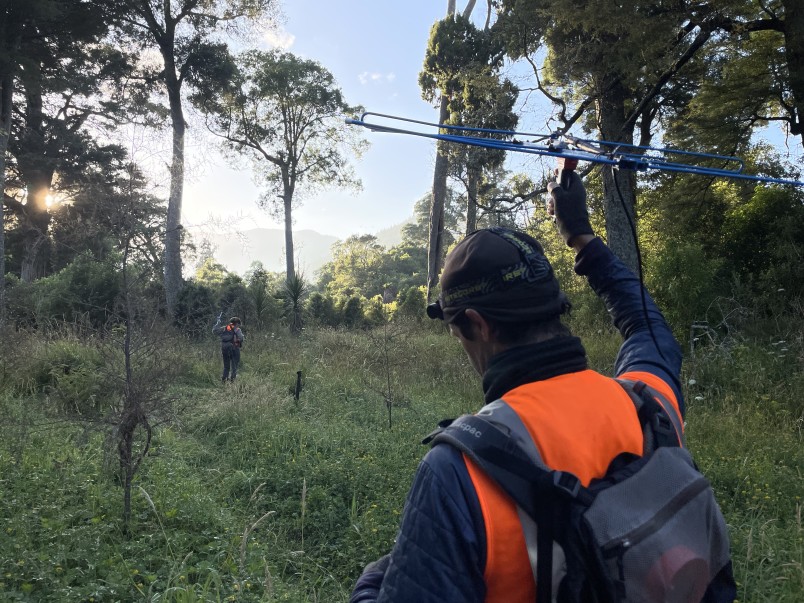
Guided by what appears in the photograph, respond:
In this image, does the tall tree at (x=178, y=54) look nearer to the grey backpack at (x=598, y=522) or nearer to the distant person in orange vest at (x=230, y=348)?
the distant person in orange vest at (x=230, y=348)

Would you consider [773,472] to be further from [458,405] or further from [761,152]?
[761,152]

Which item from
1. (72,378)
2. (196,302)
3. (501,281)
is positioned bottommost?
(72,378)

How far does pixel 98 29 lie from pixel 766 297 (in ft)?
60.3

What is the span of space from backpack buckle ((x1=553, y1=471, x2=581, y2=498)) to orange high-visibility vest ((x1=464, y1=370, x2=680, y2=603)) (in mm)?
57

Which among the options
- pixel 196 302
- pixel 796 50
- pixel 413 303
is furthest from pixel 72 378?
pixel 413 303

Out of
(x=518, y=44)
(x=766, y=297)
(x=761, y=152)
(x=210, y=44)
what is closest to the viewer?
(x=766, y=297)

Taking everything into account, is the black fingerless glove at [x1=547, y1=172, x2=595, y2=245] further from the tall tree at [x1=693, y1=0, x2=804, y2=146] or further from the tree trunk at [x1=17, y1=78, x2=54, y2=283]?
the tree trunk at [x1=17, y1=78, x2=54, y2=283]

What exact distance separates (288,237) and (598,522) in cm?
2809

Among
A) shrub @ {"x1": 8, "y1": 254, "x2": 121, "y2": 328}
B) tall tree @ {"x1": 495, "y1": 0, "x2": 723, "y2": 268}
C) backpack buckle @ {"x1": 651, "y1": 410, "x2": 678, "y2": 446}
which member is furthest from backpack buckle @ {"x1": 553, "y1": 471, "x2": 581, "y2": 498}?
shrub @ {"x1": 8, "y1": 254, "x2": 121, "y2": 328}

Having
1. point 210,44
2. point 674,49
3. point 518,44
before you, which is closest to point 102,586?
point 674,49

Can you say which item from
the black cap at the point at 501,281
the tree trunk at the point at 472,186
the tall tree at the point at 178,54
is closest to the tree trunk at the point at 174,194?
the tall tree at the point at 178,54

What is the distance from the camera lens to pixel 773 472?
177 inches

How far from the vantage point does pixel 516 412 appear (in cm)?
96

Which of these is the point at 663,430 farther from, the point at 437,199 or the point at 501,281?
the point at 437,199
